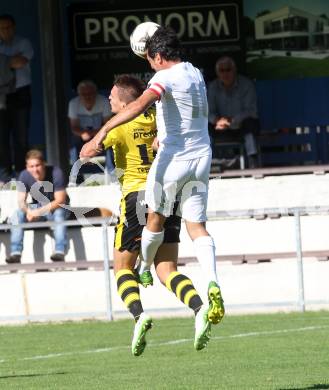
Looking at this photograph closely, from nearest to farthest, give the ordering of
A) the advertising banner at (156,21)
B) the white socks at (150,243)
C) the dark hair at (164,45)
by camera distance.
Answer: the dark hair at (164,45)
the white socks at (150,243)
the advertising banner at (156,21)

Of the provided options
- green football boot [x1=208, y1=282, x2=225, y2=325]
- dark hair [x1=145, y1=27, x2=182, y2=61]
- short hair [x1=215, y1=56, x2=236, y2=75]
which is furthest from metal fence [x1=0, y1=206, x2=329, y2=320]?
green football boot [x1=208, y1=282, x2=225, y2=325]

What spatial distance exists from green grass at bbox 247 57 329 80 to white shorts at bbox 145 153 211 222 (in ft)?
35.6

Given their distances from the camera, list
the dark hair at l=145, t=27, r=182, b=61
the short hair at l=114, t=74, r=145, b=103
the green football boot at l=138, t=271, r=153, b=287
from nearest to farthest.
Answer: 1. the dark hair at l=145, t=27, r=182, b=61
2. the short hair at l=114, t=74, r=145, b=103
3. the green football boot at l=138, t=271, r=153, b=287

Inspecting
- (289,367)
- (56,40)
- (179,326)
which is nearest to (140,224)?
(289,367)

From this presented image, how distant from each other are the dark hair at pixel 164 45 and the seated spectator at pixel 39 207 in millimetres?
7826

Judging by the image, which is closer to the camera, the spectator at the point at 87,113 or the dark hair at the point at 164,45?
the dark hair at the point at 164,45

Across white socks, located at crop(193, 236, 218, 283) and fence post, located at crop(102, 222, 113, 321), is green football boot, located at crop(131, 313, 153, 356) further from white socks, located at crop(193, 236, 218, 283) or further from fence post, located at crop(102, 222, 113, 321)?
fence post, located at crop(102, 222, 113, 321)

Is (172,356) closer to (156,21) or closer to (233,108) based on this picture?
(233,108)

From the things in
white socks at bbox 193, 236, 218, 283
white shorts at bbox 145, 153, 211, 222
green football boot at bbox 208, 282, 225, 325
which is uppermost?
white shorts at bbox 145, 153, 211, 222

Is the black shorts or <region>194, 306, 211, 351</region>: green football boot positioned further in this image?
the black shorts

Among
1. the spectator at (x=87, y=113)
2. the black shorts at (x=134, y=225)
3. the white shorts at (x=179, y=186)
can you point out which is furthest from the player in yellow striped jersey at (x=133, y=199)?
the spectator at (x=87, y=113)

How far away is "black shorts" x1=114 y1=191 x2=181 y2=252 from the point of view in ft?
35.1

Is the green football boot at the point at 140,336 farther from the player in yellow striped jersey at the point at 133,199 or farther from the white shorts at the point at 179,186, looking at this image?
the white shorts at the point at 179,186

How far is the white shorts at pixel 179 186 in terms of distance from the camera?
33.2ft
